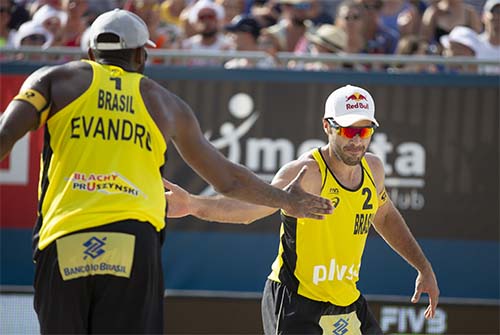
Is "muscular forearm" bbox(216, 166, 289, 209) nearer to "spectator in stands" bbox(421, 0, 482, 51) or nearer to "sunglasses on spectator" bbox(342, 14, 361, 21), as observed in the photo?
"sunglasses on spectator" bbox(342, 14, 361, 21)

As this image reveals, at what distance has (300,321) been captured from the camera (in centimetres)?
596

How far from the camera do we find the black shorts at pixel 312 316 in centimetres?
595

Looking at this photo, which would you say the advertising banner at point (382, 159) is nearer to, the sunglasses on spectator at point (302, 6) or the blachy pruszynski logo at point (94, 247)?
the sunglasses on spectator at point (302, 6)

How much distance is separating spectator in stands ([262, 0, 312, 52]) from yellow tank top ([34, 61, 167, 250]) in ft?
21.2

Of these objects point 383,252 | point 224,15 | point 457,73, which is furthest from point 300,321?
point 224,15

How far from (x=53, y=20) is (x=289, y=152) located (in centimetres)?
343

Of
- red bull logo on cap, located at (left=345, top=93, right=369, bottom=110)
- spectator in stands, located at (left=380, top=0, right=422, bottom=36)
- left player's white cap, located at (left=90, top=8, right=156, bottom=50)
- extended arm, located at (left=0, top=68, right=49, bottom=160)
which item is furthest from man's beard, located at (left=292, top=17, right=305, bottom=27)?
Result: extended arm, located at (left=0, top=68, right=49, bottom=160)

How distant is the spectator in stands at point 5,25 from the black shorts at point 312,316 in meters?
6.19

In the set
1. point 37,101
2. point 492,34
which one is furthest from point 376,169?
point 492,34

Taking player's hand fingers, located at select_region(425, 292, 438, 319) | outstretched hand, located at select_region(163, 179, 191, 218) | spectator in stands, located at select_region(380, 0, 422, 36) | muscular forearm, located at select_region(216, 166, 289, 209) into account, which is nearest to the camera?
muscular forearm, located at select_region(216, 166, 289, 209)

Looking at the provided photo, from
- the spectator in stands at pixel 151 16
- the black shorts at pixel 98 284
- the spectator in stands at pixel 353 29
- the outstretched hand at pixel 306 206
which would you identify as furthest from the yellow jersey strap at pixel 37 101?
the spectator in stands at pixel 353 29

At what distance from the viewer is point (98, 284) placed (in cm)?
454

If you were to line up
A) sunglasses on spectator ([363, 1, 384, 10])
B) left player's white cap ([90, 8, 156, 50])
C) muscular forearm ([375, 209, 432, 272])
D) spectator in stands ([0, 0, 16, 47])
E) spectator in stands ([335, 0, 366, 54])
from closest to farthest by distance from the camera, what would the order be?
left player's white cap ([90, 8, 156, 50]) < muscular forearm ([375, 209, 432, 272]) < spectator in stands ([335, 0, 366, 54]) < sunglasses on spectator ([363, 1, 384, 10]) < spectator in stands ([0, 0, 16, 47])

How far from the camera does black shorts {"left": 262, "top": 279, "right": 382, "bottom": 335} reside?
595 centimetres
